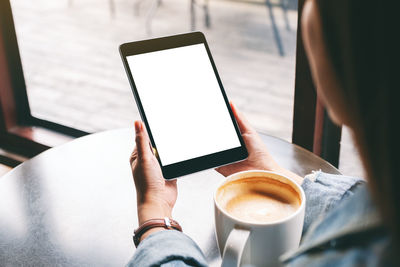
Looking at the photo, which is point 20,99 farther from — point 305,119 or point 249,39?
point 249,39

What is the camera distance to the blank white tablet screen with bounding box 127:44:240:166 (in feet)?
2.36

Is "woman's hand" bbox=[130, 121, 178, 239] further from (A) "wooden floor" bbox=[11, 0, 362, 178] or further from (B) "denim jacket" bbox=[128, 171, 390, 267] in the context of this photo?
(A) "wooden floor" bbox=[11, 0, 362, 178]

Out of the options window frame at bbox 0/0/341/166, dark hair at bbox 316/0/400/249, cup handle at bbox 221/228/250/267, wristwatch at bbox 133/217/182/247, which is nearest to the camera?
dark hair at bbox 316/0/400/249

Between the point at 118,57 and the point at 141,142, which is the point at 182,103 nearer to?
the point at 141,142

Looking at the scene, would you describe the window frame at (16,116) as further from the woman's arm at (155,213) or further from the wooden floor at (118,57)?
the woman's arm at (155,213)

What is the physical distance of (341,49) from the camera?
1.08 ft

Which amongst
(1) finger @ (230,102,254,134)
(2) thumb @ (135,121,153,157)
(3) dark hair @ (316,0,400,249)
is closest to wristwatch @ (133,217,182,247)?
(2) thumb @ (135,121,153,157)

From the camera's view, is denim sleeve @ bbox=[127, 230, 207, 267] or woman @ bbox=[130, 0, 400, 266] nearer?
woman @ bbox=[130, 0, 400, 266]

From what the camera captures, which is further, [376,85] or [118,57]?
[118,57]

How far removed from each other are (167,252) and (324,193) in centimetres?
25

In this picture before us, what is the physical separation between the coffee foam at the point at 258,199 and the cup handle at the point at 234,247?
1.7 inches

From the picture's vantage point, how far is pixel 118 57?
2.63 metres

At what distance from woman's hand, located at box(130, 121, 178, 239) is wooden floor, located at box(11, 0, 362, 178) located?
104 centimetres

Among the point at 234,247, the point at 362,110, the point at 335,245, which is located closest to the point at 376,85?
the point at 362,110
